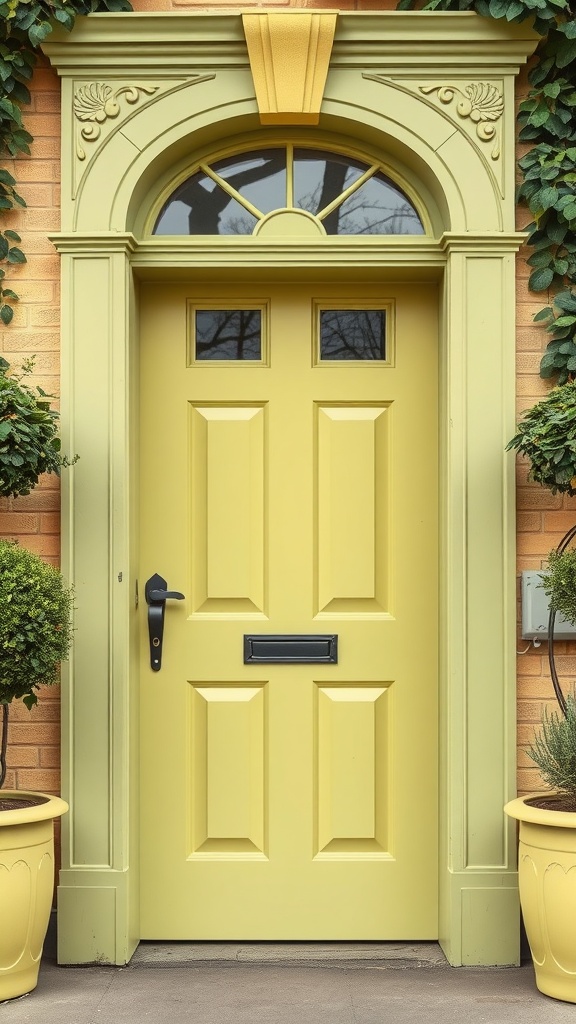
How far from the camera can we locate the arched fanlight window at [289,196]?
4199 millimetres

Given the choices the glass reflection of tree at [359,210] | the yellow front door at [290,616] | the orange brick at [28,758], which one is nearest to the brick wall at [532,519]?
the yellow front door at [290,616]

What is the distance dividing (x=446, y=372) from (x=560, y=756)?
141 centimetres

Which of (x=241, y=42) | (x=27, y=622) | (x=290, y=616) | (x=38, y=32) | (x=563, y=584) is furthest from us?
(x=290, y=616)

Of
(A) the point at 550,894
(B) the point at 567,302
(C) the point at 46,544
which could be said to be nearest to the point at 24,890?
(C) the point at 46,544

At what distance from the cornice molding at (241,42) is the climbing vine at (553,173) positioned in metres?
0.08

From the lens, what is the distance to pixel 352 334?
4309 millimetres

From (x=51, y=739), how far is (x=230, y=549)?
0.96m

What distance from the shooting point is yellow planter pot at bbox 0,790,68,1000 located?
11.6 feet

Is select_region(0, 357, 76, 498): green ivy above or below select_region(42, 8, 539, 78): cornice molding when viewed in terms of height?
below

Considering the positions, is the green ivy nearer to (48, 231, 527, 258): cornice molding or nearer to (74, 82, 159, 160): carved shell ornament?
(48, 231, 527, 258): cornice molding

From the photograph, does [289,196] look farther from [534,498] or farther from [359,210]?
[534,498]

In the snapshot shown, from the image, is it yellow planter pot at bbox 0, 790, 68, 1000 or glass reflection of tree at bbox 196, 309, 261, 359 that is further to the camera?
glass reflection of tree at bbox 196, 309, 261, 359

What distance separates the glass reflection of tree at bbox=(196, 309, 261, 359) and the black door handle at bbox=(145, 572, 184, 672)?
888 millimetres

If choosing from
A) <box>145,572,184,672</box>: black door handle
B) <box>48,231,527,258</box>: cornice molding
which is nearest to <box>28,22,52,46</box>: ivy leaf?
<box>48,231,527,258</box>: cornice molding
